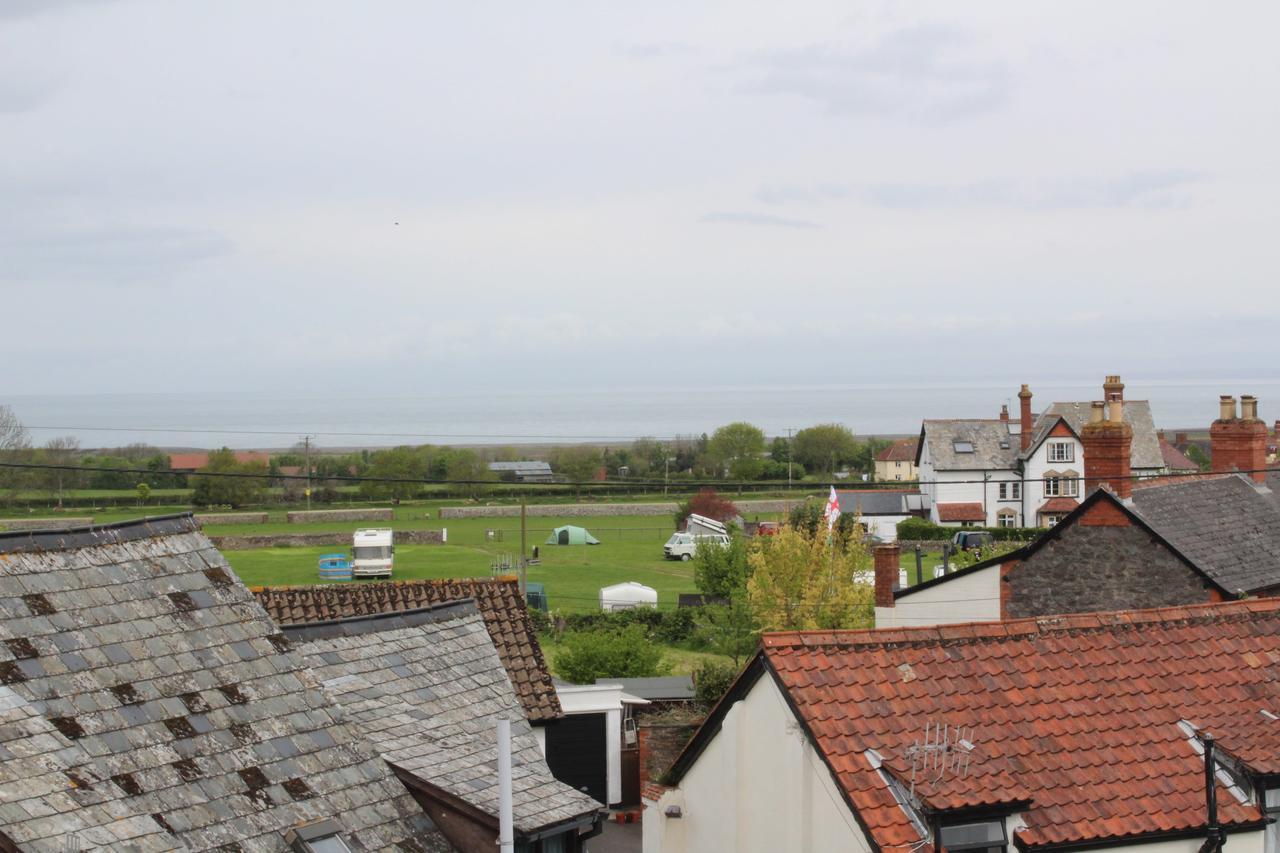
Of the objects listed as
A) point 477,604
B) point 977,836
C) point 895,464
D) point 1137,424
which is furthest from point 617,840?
point 895,464

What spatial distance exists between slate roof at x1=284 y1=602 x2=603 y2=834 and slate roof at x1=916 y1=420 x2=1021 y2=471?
205 ft

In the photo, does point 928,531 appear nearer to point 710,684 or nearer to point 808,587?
point 808,587

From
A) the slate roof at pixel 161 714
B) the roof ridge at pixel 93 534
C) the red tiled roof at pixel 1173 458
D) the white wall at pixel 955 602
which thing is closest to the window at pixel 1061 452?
the red tiled roof at pixel 1173 458

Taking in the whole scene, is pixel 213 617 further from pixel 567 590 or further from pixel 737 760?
pixel 567 590

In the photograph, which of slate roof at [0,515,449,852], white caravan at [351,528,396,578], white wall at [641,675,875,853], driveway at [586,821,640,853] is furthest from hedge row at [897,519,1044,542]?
slate roof at [0,515,449,852]

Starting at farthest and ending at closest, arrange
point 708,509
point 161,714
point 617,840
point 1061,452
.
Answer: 1. point 708,509
2. point 1061,452
3. point 617,840
4. point 161,714

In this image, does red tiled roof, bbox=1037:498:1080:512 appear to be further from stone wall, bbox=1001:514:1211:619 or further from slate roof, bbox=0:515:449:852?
slate roof, bbox=0:515:449:852

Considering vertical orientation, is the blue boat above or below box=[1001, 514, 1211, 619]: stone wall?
below

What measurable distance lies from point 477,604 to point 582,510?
81848 millimetres

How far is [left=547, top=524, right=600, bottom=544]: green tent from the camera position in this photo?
7462cm

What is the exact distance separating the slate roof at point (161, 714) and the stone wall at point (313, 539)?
215 ft

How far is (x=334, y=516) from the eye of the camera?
91188 millimetres

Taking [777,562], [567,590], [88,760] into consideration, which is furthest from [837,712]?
[567,590]

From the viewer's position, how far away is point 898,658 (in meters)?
12.3
